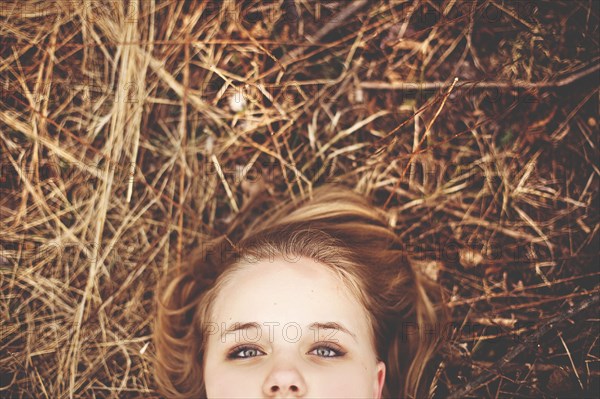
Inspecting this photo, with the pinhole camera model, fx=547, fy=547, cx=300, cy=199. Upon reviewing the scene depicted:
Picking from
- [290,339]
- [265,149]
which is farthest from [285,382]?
[265,149]

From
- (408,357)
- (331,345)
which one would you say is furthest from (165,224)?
(408,357)

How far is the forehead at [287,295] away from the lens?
7.36 ft

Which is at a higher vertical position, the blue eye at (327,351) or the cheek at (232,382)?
the blue eye at (327,351)

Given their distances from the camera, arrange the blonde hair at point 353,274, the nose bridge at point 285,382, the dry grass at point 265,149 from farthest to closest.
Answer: the dry grass at point 265,149
the blonde hair at point 353,274
the nose bridge at point 285,382

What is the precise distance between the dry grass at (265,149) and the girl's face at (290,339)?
2.45 ft

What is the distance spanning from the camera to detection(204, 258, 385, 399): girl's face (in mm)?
2162

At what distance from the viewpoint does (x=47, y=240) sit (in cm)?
309

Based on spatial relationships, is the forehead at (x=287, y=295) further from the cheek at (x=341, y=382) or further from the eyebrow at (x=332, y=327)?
the cheek at (x=341, y=382)

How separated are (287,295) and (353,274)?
0.42 meters

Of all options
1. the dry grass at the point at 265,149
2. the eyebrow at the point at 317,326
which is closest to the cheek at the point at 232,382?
the eyebrow at the point at 317,326

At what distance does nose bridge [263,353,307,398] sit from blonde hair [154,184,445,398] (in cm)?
55

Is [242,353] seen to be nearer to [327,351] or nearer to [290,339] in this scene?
[290,339]

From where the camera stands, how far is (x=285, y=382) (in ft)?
6.88

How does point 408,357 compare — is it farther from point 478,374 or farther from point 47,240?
point 47,240
